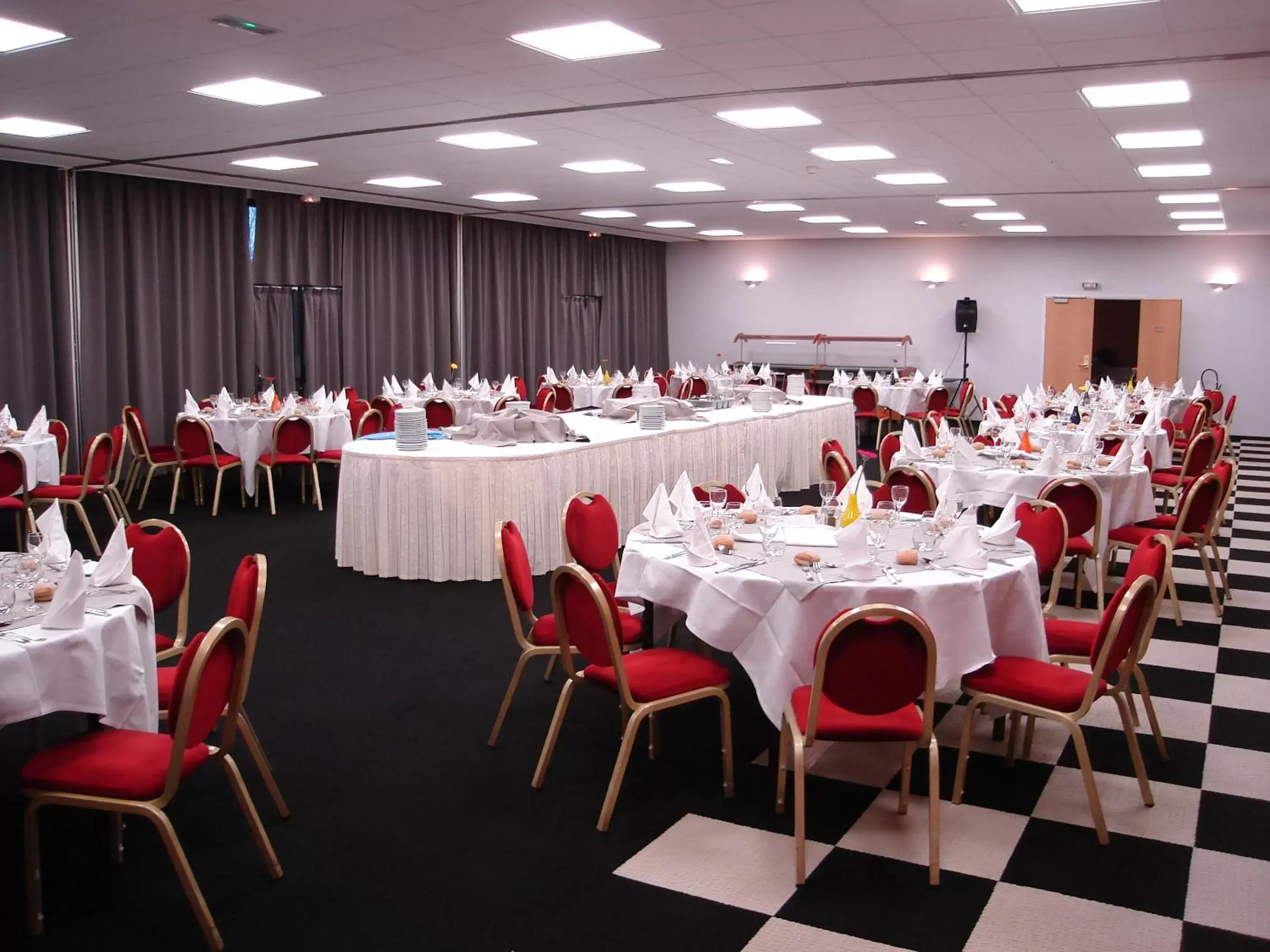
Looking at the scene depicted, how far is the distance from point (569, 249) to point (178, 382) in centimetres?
817

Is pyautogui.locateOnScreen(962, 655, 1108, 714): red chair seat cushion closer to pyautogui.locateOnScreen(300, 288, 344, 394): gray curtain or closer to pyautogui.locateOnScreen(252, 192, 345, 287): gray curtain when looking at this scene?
pyautogui.locateOnScreen(252, 192, 345, 287): gray curtain

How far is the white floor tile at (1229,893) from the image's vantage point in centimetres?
313

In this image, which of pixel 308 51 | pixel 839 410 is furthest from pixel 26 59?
pixel 839 410

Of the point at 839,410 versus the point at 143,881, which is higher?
the point at 839,410

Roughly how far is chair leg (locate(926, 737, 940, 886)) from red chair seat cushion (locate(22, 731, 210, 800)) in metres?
2.18

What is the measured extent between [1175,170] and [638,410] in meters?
5.63

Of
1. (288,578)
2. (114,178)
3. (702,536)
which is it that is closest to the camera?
(702,536)

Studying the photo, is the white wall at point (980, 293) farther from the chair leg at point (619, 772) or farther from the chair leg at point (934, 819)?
the chair leg at point (619, 772)

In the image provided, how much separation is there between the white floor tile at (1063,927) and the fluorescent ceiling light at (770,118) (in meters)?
5.74

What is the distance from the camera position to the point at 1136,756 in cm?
386

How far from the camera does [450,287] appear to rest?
54.6 feet

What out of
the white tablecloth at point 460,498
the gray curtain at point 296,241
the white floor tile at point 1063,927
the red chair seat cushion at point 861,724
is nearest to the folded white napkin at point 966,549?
the red chair seat cushion at point 861,724

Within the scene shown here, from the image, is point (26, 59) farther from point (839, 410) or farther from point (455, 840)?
point (839, 410)

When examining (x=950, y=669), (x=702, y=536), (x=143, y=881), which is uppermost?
(x=702, y=536)
